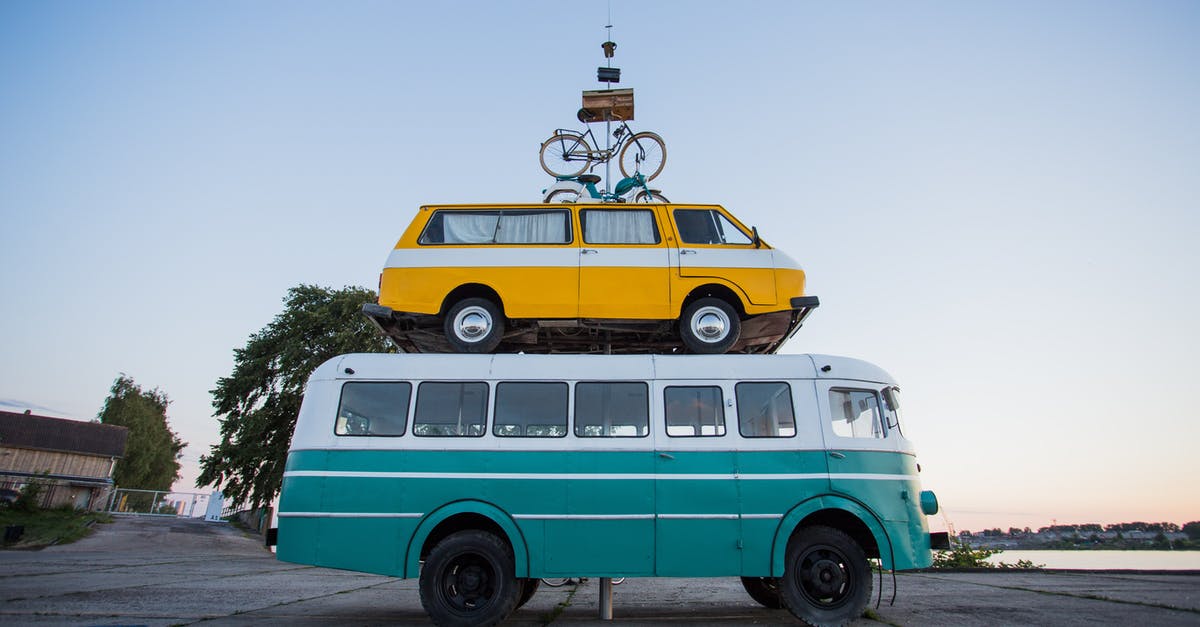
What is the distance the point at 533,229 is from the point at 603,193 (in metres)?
3.01

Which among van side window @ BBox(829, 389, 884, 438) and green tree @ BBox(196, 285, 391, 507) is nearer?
van side window @ BBox(829, 389, 884, 438)

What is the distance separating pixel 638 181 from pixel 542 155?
2.16 meters

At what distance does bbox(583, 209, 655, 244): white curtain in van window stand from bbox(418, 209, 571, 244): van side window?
0.32m

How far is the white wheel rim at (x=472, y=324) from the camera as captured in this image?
809cm

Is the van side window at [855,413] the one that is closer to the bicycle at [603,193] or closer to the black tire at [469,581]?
the black tire at [469,581]

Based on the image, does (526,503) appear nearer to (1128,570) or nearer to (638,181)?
(638,181)

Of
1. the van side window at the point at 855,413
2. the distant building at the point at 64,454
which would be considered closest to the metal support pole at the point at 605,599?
the van side window at the point at 855,413

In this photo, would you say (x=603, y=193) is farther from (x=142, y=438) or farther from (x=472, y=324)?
(x=142, y=438)

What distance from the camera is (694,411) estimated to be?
688 centimetres

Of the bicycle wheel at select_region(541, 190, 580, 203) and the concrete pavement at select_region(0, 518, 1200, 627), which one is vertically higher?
the bicycle wheel at select_region(541, 190, 580, 203)

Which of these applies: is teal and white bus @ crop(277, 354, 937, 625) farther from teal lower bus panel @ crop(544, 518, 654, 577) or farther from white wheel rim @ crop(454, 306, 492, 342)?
white wheel rim @ crop(454, 306, 492, 342)

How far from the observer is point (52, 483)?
36.8 meters

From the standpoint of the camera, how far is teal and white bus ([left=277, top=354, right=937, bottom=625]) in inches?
256

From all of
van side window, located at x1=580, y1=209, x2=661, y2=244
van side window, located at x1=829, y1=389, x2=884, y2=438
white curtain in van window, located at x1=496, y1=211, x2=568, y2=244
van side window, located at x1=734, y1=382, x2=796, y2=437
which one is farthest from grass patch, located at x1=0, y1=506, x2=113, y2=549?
van side window, located at x1=829, y1=389, x2=884, y2=438
